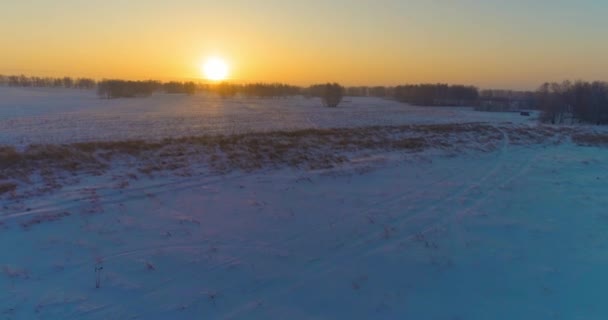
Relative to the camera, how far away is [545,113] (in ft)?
232

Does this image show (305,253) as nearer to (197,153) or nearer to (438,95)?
(197,153)

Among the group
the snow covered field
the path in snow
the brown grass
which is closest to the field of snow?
the brown grass

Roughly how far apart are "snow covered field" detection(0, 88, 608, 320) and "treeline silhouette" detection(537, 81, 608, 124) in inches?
2605

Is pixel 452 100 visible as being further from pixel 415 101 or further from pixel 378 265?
pixel 378 265

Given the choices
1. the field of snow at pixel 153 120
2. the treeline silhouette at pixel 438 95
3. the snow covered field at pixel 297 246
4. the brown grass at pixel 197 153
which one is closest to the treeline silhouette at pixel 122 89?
the field of snow at pixel 153 120

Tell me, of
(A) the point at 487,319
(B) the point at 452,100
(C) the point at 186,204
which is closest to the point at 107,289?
(C) the point at 186,204

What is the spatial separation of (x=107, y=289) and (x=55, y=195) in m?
5.95

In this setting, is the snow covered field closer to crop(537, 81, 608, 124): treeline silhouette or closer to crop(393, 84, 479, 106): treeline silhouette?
crop(537, 81, 608, 124): treeline silhouette

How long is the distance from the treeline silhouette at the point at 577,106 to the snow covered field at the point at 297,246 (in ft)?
217

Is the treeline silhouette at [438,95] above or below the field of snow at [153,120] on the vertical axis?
above

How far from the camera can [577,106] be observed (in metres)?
69.8

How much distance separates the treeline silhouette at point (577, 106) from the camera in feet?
219

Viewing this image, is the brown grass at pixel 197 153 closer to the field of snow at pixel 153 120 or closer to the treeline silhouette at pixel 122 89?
the field of snow at pixel 153 120

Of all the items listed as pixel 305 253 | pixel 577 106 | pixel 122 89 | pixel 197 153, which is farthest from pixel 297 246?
pixel 122 89
